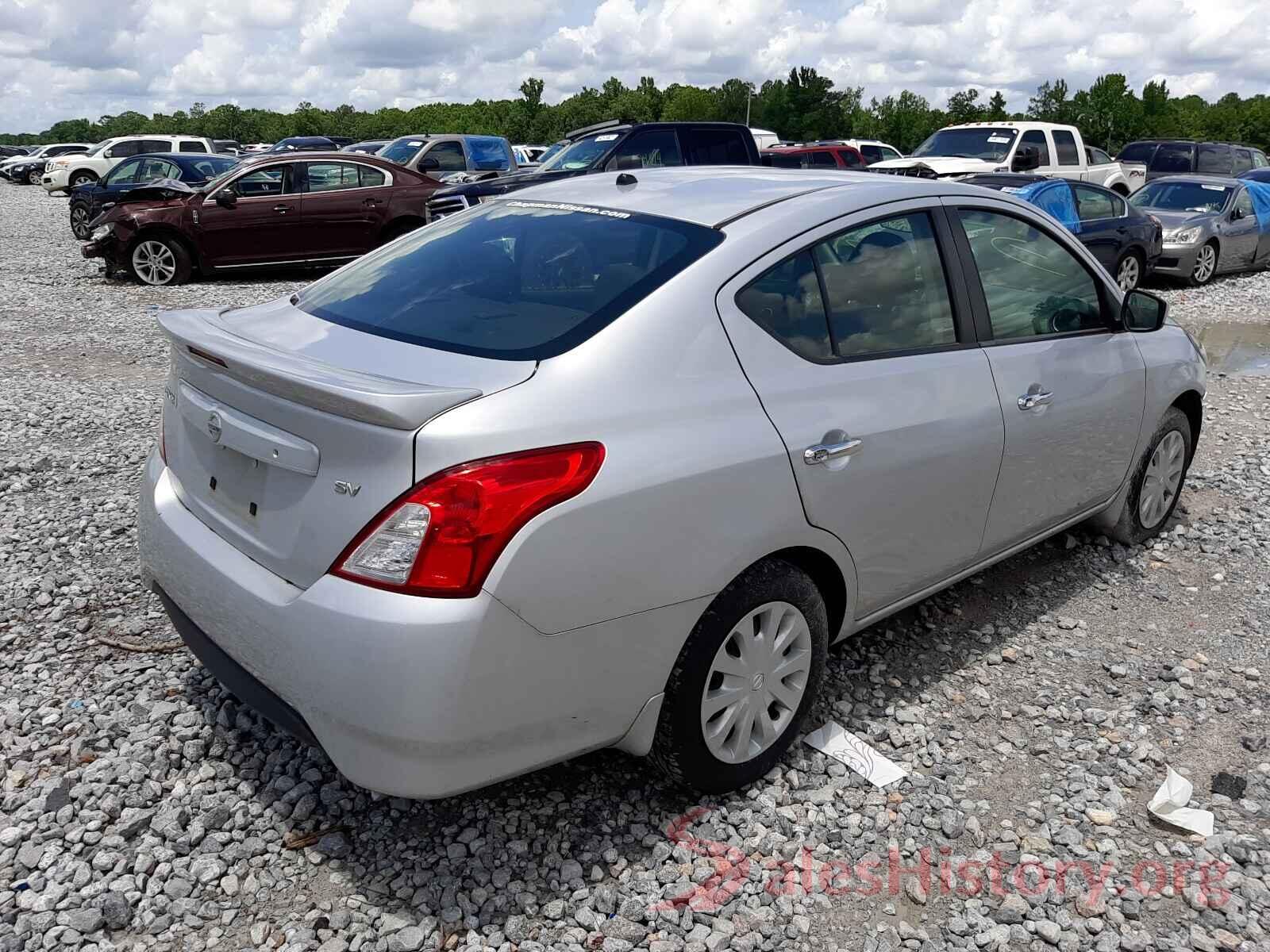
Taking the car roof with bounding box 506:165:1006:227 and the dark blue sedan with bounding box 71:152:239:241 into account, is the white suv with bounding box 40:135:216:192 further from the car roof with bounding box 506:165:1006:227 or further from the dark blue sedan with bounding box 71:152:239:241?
the car roof with bounding box 506:165:1006:227

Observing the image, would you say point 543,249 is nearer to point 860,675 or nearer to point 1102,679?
point 860,675

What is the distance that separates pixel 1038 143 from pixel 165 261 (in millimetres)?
13255

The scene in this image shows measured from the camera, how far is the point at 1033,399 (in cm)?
371

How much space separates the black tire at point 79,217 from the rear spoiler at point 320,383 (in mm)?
19021

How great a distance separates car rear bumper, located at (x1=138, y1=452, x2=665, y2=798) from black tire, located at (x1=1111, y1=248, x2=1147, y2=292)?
39.8 ft

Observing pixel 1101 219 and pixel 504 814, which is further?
pixel 1101 219

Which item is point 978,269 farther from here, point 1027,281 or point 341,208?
point 341,208

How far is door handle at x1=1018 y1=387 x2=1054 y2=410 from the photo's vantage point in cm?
366

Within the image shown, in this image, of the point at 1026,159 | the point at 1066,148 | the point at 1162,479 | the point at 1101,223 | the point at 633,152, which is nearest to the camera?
the point at 1162,479

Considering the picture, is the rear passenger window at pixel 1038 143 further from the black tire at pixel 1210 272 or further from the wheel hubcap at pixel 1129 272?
the wheel hubcap at pixel 1129 272

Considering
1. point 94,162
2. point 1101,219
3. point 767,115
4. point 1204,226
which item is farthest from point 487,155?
point 767,115

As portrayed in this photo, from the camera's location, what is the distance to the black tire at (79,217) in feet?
64.2

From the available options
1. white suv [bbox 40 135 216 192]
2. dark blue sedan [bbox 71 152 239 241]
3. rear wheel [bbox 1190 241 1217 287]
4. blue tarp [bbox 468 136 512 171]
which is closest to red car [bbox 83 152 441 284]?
blue tarp [bbox 468 136 512 171]

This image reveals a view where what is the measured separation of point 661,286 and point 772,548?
76cm
